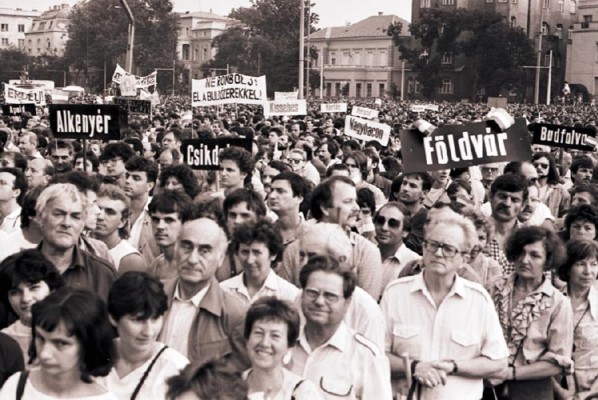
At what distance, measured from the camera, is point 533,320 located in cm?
520

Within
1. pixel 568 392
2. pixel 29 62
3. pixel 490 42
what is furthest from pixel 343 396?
pixel 29 62

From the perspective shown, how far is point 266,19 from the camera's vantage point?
3880 inches

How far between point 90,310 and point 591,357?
309 cm

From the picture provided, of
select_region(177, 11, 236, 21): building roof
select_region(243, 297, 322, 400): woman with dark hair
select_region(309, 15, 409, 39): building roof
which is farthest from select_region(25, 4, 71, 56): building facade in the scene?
select_region(243, 297, 322, 400): woman with dark hair

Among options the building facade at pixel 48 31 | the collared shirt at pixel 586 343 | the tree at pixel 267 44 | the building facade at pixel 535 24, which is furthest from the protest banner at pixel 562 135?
the building facade at pixel 48 31

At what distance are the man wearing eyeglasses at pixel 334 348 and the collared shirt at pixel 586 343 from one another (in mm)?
1760

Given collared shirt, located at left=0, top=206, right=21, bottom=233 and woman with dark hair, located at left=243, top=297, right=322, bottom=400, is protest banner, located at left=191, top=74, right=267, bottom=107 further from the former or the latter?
woman with dark hair, located at left=243, top=297, right=322, bottom=400

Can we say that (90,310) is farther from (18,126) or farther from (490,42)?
(490,42)

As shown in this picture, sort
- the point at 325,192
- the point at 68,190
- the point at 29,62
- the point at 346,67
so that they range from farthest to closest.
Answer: the point at 346,67, the point at 29,62, the point at 325,192, the point at 68,190

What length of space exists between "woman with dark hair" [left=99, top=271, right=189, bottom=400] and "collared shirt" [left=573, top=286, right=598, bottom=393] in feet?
8.54

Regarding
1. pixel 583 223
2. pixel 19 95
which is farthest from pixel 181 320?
pixel 19 95

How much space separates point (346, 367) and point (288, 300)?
373 millimetres

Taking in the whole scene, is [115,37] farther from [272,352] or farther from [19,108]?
[272,352]

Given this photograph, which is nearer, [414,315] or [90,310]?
[90,310]
